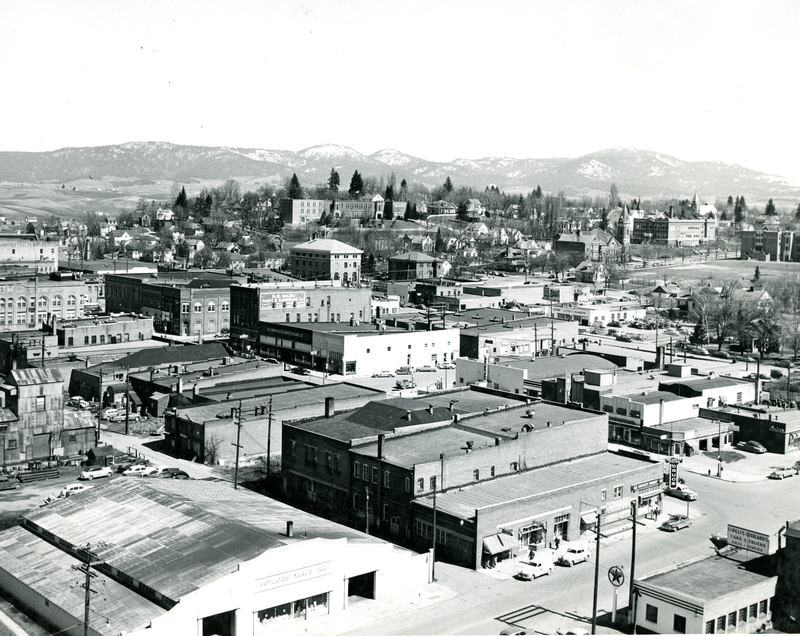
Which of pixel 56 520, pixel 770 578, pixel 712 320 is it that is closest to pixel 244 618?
pixel 56 520

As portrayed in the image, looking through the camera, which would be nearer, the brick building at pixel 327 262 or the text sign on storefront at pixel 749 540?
the text sign on storefront at pixel 749 540

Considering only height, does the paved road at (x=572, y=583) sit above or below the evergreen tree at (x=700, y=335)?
below

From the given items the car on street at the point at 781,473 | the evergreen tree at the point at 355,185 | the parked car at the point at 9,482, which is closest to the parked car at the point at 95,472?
the parked car at the point at 9,482

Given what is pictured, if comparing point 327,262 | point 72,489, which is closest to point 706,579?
point 72,489

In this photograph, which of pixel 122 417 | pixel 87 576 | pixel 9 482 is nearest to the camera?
pixel 87 576

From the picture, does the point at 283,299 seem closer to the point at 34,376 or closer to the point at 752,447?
the point at 34,376

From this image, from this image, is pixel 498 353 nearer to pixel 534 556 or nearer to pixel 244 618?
pixel 534 556

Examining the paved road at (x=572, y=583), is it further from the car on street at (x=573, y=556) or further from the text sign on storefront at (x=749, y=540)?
the text sign on storefront at (x=749, y=540)
